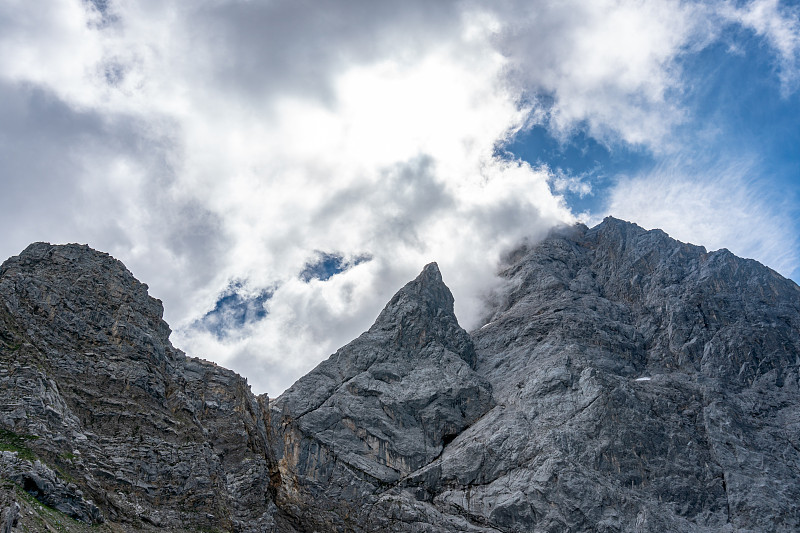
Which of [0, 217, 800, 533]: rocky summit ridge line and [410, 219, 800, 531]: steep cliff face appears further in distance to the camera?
[410, 219, 800, 531]: steep cliff face

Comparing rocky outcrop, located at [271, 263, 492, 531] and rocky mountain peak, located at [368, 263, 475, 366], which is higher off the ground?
rocky mountain peak, located at [368, 263, 475, 366]

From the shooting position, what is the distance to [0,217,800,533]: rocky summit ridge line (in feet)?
225

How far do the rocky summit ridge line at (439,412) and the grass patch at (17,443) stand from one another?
0.26 metres

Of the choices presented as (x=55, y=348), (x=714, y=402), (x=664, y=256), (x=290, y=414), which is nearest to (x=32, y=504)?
(x=55, y=348)

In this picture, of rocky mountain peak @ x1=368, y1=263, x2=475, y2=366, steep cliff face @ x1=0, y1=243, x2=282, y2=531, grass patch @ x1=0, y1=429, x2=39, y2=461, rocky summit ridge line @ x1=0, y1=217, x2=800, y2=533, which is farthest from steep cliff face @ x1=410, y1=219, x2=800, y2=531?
grass patch @ x1=0, y1=429, x2=39, y2=461

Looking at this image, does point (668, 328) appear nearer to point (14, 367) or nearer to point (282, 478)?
point (282, 478)

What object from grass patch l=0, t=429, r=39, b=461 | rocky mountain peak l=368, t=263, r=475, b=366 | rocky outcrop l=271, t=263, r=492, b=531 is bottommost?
grass patch l=0, t=429, r=39, b=461

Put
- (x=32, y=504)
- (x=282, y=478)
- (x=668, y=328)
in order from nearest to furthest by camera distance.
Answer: (x=32, y=504) → (x=282, y=478) → (x=668, y=328)

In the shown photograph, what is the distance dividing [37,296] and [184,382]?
22.0 m

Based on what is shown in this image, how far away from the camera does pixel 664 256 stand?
168m

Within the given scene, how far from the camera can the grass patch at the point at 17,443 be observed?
57062 millimetres

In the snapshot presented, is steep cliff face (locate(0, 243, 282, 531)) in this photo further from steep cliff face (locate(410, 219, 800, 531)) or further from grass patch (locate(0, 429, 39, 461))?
steep cliff face (locate(410, 219, 800, 531))

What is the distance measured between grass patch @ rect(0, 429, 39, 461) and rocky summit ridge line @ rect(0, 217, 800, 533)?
0.85 feet

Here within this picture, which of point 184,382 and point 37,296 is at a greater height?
point 37,296
